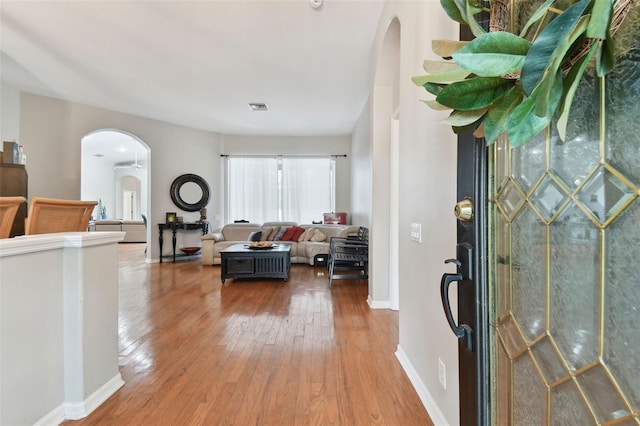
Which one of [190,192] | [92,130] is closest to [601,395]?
[92,130]

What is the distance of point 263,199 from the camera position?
7.63 metres

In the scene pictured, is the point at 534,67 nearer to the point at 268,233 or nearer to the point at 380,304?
the point at 380,304

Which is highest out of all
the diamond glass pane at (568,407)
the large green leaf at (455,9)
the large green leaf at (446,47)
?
the large green leaf at (455,9)

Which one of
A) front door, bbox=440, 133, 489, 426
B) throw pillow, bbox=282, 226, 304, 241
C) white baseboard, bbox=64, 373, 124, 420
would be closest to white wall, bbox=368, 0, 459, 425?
front door, bbox=440, 133, 489, 426

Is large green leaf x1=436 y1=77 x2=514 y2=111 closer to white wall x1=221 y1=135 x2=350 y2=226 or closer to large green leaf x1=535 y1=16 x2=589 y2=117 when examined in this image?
large green leaf x1=535 y1=16 x2=589 y2=117

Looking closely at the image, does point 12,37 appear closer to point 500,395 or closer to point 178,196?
point 178,196

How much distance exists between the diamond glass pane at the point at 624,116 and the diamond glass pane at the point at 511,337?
416 mm

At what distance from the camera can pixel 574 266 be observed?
0.54 metres

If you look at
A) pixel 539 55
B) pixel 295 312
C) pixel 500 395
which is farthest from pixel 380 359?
pixel 539 55

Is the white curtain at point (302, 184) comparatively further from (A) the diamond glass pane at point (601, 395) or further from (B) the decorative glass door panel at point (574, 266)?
(A) the diamond glass pane at point (601, 395)

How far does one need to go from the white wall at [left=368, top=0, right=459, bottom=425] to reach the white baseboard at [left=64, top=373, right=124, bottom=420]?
6.21 feet

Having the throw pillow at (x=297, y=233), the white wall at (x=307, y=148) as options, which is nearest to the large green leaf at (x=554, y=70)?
the throw pillow at (x=297, y=233)

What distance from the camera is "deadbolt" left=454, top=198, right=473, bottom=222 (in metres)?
0.83

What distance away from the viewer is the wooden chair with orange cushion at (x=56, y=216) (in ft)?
5.61
